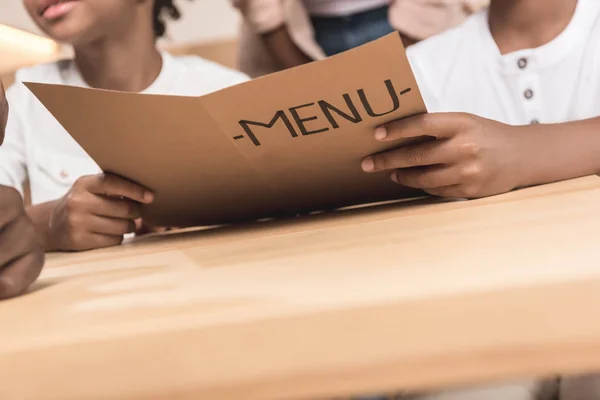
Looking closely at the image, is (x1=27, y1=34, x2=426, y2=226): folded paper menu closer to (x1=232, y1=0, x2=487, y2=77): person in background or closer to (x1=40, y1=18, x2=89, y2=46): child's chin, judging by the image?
(x1=40, y1=18, x2=89, y2=46): child's chin

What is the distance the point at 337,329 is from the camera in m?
0.21

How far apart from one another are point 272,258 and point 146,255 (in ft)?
0.51

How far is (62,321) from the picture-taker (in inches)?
10.1

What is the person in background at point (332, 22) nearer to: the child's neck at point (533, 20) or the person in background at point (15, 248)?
the child's neck at point (533, 20)

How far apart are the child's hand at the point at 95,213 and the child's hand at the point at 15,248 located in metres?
0.22

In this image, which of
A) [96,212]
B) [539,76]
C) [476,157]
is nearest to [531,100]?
[539,76]

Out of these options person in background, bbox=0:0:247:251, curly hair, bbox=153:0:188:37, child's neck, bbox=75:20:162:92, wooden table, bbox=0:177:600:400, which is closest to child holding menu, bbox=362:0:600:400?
wooden table, bbox=0:177:600:400

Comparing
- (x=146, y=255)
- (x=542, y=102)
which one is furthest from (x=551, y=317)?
(x=542, y=102)

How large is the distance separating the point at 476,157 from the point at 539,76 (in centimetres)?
36

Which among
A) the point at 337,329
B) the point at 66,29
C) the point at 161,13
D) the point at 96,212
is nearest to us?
the point at 337,329

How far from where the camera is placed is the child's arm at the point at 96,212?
56cm

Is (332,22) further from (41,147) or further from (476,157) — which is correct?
(476,157)

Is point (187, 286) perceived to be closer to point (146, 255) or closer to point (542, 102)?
point (146, 255)

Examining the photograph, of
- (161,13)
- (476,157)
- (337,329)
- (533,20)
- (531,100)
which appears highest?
(161,13)
